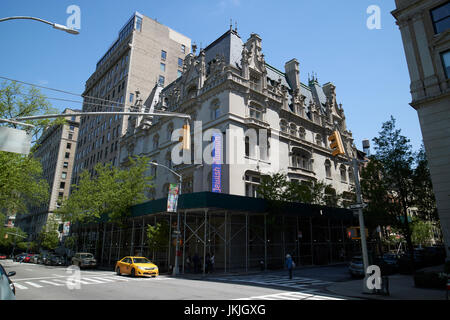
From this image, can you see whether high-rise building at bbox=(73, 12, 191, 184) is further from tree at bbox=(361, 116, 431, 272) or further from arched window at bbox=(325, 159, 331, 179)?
tree at bbox=(361, 116, 431, 272)

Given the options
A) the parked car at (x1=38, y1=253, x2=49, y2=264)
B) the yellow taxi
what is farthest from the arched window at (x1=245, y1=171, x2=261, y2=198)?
the parked car at (x1=38, y1=253, x2=49, y2=264)

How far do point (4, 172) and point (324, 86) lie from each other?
4955 cm

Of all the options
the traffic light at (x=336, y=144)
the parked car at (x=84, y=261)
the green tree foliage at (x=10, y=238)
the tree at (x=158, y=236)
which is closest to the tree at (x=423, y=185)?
the traffic light at (x=336, y=144)

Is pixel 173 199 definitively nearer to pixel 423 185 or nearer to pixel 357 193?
pixel 357 193

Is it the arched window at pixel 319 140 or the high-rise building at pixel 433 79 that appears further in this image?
the arched window at pixel 319 140

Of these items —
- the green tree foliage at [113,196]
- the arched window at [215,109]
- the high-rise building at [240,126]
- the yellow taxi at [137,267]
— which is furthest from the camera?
the green tree foliage at [113,196]

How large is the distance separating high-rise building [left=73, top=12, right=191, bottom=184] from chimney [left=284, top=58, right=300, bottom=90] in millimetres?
27444

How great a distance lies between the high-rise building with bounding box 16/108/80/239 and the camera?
8069 centimetres

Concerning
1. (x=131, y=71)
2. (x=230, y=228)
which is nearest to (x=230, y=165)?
(x=230, y=228)

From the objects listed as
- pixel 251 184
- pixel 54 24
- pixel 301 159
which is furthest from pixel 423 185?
pixel 54 24

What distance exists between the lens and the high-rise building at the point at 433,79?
20.8 m

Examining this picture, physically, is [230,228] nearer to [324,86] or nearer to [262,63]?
[262,63]

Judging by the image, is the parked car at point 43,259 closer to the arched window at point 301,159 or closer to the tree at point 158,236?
the tree at point 158,236

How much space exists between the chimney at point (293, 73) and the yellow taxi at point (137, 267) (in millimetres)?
33351
